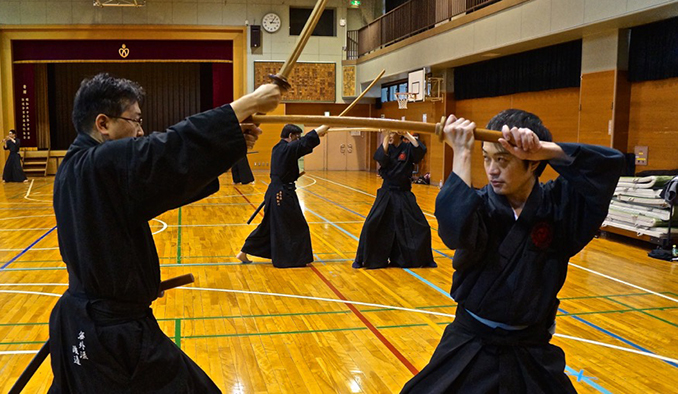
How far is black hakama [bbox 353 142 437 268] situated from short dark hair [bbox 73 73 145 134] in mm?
5294

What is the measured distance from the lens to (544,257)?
2.18 meters

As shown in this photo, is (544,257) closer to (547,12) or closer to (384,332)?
(384,332)

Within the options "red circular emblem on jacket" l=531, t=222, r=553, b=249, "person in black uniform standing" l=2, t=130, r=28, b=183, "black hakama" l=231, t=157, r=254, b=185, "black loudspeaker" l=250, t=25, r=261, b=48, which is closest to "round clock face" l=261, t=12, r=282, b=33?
"black loudspeaker" l=250, t=25, r=261, b=48

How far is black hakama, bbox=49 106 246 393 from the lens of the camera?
190 cm

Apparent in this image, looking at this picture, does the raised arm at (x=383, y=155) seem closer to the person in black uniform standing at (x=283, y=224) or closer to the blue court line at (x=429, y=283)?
the person in black uniform standing at (x=283, y=224)

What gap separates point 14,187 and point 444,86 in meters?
12.7

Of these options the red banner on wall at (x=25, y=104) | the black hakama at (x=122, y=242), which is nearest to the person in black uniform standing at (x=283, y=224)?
the black hakama at (x=122, y=242)

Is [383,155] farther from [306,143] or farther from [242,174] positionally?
[242,174]

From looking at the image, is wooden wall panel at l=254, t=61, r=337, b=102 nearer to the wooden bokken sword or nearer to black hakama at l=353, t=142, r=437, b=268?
black hakama at l=353, t=142, r=437, b=268

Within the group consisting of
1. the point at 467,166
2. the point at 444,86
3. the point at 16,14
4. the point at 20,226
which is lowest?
the point at 20,226

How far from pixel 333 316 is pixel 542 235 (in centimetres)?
351

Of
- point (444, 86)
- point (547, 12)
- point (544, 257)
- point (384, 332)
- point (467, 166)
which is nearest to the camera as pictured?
point (467, 166)

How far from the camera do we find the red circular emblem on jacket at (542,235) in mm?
2164

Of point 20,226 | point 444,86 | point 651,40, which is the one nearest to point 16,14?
point 20,226
